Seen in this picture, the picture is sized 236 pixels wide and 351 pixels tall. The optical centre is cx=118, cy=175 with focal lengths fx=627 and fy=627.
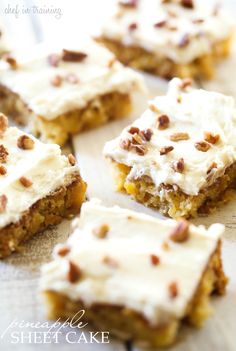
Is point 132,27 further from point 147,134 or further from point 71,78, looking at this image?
point 147,134

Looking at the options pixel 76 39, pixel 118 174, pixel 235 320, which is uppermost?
pixel 76 39

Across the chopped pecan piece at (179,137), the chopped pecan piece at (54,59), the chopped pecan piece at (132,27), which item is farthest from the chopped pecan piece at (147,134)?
the chopped pecan piece at (132,27)

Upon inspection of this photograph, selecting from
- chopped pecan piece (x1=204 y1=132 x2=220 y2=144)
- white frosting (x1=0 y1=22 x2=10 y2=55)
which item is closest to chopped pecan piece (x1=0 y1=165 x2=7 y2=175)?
chopped pecan piece (x1=204 y1=132 x2=220 y2=144)

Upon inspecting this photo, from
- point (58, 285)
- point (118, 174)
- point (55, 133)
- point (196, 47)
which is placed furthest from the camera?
point (196, 47)

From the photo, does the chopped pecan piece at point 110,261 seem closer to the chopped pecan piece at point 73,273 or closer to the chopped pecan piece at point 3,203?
the chopped pecan piece at point 73,273

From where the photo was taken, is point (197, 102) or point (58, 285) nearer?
point (58, 285)

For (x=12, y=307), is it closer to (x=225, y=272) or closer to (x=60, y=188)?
(x=60, y=188)

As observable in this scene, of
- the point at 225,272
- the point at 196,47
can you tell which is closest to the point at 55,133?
the point at 196,47

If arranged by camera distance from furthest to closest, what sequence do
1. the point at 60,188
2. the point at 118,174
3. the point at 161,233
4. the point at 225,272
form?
the point at 118,174
the point at 60,188
the point at 225,272
the point at 161,233
